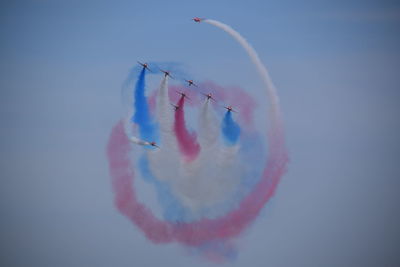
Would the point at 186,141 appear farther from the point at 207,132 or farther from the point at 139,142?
the point at 139,142

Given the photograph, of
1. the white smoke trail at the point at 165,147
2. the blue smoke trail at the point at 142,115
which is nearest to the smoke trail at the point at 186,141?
the white smoke trail at the point at 165,147

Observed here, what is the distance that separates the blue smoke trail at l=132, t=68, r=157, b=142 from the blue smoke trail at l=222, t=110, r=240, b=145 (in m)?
3.07

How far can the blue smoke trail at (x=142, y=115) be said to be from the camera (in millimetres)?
25062

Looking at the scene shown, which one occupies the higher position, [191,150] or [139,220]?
[191,150]

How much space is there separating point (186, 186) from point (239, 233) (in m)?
3.14

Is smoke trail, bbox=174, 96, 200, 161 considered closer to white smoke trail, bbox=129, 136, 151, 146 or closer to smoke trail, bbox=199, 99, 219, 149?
smoke trail, bbox=199, 99, 219, 149

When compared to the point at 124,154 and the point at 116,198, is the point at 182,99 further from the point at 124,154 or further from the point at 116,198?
the point at 116,198

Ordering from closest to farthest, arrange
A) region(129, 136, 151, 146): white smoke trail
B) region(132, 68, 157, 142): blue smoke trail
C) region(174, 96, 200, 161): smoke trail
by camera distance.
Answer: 1. region(129, 136, 151, 146): white smoke trail
2. region(132, 68, 157, 142): blue smoke trail
3. region(174, 96, 200, 161): smoke trail

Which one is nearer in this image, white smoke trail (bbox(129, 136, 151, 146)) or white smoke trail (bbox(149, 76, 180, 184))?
white smoke trail (bbox(129, 136, 151, 146))

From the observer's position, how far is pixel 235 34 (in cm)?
2486

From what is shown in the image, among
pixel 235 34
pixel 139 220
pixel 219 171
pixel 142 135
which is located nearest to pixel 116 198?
pixel 139 220

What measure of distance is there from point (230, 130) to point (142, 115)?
3.92m

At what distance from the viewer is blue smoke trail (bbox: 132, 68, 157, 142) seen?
25062mm

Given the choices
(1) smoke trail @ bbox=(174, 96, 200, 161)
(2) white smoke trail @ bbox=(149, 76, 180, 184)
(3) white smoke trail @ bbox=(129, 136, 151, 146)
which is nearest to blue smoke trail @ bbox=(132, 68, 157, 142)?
(3) white smoke trail @ bbox=(129, 136, 151, 146)
